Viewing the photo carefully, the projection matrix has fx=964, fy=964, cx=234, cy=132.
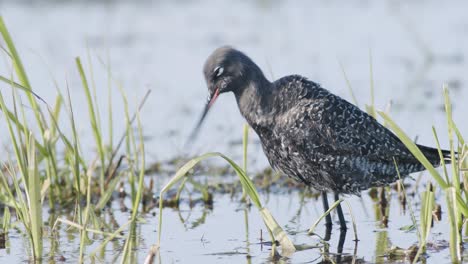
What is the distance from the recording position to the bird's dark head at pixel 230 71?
715 cm

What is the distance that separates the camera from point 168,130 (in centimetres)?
1066

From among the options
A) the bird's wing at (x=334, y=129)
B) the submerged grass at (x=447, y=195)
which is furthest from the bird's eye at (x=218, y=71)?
the submerged grass at (x=447, y=195)

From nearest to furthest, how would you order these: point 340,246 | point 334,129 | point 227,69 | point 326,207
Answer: point 340,246 < point 334,129 < point 227,69 < point 326,207

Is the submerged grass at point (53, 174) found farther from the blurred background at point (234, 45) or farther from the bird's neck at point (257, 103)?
the blurred background at point (234, 45)

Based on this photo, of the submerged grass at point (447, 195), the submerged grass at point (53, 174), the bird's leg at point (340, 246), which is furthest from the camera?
the bird's leg at point (340, 246)

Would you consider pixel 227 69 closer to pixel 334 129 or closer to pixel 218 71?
pixel 218 71

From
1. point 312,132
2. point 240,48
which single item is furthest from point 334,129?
point 240,48

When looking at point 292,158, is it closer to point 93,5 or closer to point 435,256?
point 435,256

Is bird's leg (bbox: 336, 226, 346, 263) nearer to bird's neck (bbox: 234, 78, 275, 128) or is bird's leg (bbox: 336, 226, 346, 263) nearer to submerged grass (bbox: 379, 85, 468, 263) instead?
submerged grass (bbox: 379, 85, 468, 263)

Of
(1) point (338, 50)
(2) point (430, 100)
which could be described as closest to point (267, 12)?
(1) point (338, 50)

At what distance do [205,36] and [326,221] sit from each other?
323 inches

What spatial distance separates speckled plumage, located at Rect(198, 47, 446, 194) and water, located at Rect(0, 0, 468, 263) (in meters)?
0.46

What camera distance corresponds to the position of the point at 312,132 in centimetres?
693

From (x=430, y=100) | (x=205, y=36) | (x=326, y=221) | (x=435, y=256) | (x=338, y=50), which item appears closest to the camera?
(x=435, y=256)
